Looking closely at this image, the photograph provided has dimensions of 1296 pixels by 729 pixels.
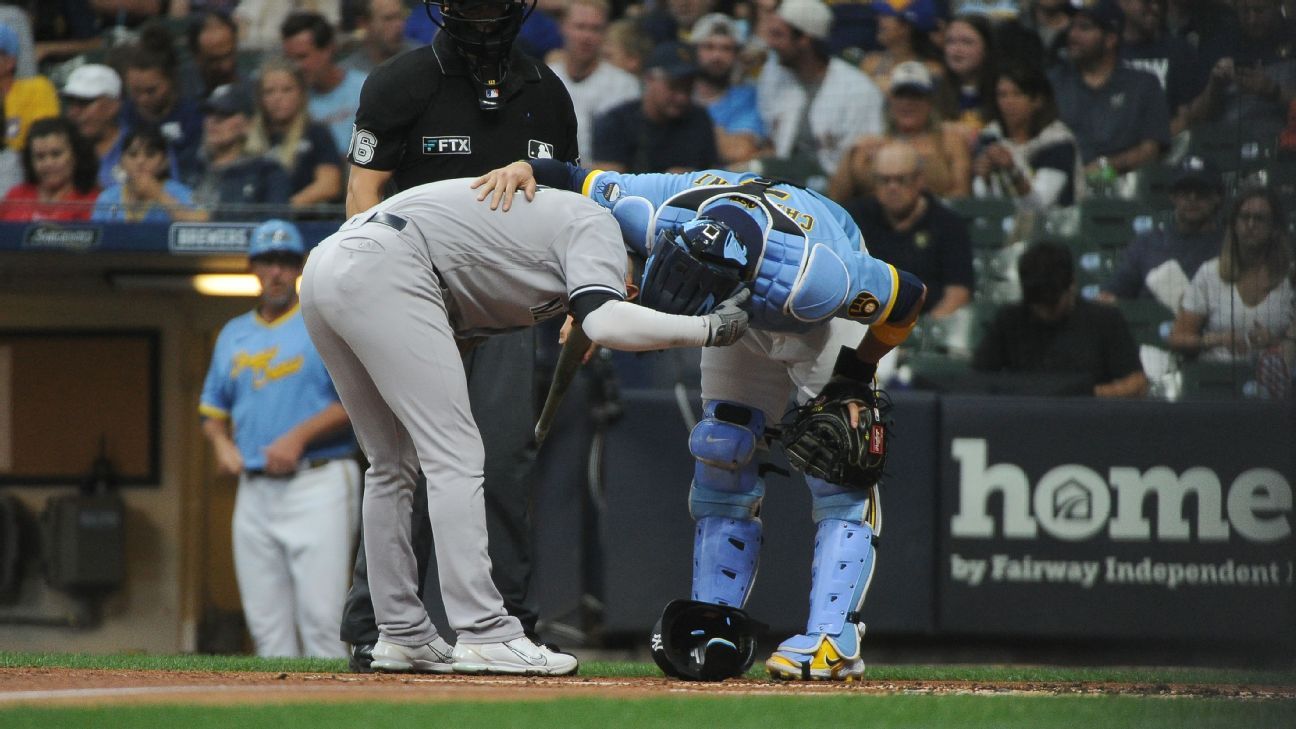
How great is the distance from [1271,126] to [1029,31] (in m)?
1.73

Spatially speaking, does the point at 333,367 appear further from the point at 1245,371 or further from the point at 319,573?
the point at 1245,371

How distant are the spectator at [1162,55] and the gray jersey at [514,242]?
4304mm

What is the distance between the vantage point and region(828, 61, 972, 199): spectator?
310 inches

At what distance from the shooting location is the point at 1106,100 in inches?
316

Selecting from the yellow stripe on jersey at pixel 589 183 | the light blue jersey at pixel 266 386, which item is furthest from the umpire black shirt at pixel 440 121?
the light blue jersey at pixel 266 386

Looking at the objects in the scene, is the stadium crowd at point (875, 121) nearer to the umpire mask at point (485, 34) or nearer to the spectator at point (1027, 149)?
the spectator at point (1027, 149)

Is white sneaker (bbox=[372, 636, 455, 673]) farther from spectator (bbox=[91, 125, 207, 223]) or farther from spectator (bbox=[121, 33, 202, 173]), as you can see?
spectator (bbox=[121, 33, 202, 173])

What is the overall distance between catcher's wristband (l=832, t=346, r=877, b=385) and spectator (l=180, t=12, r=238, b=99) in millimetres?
5207

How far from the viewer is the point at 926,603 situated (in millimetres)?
7129

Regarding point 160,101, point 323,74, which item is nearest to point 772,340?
point 323,74

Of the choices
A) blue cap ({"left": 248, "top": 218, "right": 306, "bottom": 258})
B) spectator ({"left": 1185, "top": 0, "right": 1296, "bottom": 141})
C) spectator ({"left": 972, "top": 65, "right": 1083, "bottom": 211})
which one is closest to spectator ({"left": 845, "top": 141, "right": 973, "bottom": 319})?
spectator ({"left": 972, "top": 65, "right": 1083, "bottom": 211})

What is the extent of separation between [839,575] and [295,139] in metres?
4.86

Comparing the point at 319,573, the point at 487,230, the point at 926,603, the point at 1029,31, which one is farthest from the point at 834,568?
the point at 1029,31

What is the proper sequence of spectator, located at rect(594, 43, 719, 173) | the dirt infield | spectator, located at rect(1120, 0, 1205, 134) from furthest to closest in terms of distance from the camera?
spectator, located at rect(594, 43, 719, 173) < spectator, located at rect(1120, 0, 1205, 134) < the dirt infield
